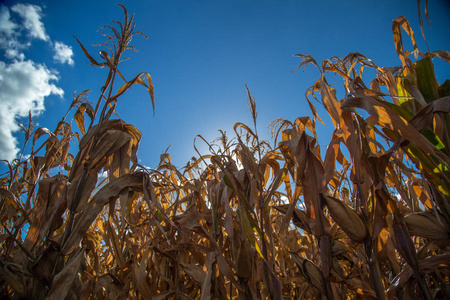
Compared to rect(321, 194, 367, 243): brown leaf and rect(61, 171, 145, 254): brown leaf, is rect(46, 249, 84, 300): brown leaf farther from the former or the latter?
rect(321, 194, 367, 243): brown leaf

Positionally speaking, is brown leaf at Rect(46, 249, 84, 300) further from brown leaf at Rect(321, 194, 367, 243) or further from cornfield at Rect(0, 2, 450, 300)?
brown leaf at Rect(321, 194, 367, 243)

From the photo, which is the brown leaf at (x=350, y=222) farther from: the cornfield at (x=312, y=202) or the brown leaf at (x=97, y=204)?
the brown leaf at (x=97, y=204)

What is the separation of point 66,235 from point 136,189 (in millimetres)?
368

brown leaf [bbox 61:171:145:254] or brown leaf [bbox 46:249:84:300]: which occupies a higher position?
brown leaf [bbox 61:171:145:254]

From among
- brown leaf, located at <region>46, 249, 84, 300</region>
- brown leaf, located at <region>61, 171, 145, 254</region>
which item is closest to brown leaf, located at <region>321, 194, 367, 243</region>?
brown leaf, located at <region>61, 171, 145, 254</region>

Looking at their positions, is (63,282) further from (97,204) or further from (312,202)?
(312,202)

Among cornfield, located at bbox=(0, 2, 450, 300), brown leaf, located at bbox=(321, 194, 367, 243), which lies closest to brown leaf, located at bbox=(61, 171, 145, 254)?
cornfield, located at bbox=(0, 2, 450, 300)

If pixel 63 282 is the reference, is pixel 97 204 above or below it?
above

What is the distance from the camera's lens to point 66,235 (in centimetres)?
106

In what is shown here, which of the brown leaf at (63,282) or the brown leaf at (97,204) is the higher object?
the brown leaf at (97,204)

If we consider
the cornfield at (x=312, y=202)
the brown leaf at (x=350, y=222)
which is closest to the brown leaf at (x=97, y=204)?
the cornfield at (x=312, y=202)

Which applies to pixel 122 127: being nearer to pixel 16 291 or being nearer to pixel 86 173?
pixel 86 173

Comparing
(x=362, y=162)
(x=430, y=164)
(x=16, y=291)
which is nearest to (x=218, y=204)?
(x=362, y=162)

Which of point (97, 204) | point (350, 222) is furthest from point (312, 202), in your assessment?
point (97, 204)
